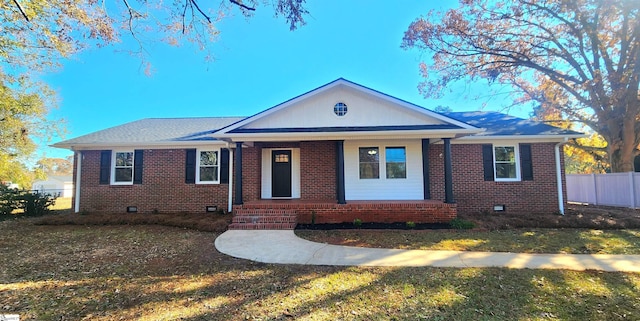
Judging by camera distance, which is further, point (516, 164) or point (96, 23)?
point (516, 164)

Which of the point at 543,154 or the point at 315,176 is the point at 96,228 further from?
the point at 543,154

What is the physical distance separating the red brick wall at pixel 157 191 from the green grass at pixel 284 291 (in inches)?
213

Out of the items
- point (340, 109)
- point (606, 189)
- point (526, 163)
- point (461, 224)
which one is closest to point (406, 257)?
point (461, 224)

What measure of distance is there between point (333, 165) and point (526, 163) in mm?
7426

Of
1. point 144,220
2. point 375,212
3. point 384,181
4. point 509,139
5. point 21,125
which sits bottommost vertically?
point 144,220

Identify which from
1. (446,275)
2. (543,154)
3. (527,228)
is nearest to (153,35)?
(446,275)

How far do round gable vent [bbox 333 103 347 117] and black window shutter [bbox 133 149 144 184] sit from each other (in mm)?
8303

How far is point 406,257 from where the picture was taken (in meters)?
5.86

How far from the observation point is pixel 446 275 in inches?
189

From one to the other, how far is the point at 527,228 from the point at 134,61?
12054 mm

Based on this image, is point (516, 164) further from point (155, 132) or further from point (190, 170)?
point (155, 132)

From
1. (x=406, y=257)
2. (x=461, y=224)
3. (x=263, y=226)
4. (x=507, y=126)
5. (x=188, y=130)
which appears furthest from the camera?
(x=188, y=130)

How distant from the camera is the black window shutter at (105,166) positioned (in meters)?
11.8

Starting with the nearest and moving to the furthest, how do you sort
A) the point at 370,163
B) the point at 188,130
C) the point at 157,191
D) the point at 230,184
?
the point at 370,163, the point at 230,184, the point at 157,191, the point at 188,130
